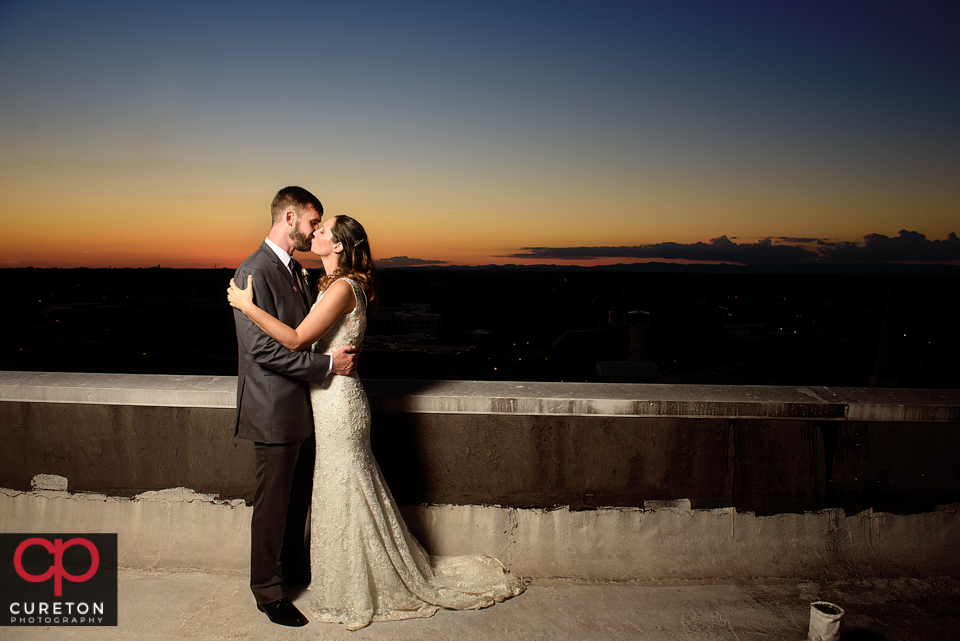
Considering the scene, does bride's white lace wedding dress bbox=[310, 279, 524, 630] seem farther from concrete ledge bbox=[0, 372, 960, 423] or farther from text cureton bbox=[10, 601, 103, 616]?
text cureton bbox=[10, 601, 103, 616]

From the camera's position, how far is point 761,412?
9.71ft

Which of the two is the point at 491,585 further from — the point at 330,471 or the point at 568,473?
the point at 330,471

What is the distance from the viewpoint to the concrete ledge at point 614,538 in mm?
Answer: 3020

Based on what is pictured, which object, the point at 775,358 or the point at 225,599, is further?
the point at 775,358


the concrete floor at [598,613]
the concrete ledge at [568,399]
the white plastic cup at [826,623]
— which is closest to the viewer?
the white plastic cup at [826,623]

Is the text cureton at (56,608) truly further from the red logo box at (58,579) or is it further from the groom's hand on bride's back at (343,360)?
the groom's hand on bride's back at (343,360)

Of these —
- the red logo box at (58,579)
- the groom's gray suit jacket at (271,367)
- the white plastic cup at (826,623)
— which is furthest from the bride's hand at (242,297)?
the white plastic cup at (826,623)

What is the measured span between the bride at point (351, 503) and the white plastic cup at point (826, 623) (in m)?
1.37

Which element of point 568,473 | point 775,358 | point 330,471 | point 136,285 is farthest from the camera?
point 136,285

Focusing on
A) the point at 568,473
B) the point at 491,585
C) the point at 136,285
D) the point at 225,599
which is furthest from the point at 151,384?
the point at 136,285

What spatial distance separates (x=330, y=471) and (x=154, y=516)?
122cm

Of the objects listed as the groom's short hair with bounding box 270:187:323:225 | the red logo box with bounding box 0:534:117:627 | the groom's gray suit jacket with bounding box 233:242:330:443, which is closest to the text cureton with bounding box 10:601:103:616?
the red logo box with bounding box 0:534:117:627

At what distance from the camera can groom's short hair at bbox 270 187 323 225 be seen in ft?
8.67

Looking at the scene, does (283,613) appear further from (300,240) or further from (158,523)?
(300,240)
